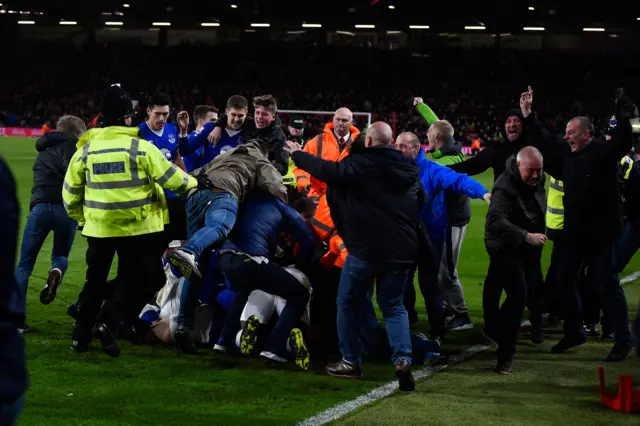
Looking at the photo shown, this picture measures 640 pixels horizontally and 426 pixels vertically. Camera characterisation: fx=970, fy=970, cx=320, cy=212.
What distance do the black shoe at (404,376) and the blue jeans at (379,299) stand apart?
4 centimetres

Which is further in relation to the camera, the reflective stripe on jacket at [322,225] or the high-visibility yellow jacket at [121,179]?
the reflective stripe on jacket at [322,225]

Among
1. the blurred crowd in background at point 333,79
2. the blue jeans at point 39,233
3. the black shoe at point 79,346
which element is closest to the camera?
the black shoe at point 79,346

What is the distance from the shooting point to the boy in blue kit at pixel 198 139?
9617mm

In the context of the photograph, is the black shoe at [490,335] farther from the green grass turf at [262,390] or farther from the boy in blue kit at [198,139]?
the boy in blue kit at [198,139]

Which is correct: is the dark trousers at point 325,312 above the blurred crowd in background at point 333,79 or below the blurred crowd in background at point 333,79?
below

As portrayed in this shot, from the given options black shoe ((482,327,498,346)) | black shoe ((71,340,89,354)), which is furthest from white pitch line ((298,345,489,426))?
black shoe ((71,340,89,354))

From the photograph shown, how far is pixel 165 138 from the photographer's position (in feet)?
29.9

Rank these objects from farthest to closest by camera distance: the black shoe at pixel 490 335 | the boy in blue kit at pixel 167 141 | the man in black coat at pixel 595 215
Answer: the boy in blue kit at pixel 167 141, the black shoe at pixel 490 335, the man in black coat at pixel 595 215

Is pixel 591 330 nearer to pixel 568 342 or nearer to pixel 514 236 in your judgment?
pixel 568 342

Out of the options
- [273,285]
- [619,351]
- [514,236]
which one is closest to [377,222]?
[273,285]

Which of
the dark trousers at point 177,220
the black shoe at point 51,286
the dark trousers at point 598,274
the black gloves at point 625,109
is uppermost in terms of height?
the black gloves at point 625,109

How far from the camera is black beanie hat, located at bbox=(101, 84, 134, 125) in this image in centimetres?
727

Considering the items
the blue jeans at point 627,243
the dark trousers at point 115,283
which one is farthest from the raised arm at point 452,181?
the dark trousers at point 115,283

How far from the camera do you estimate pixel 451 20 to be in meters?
46.6
